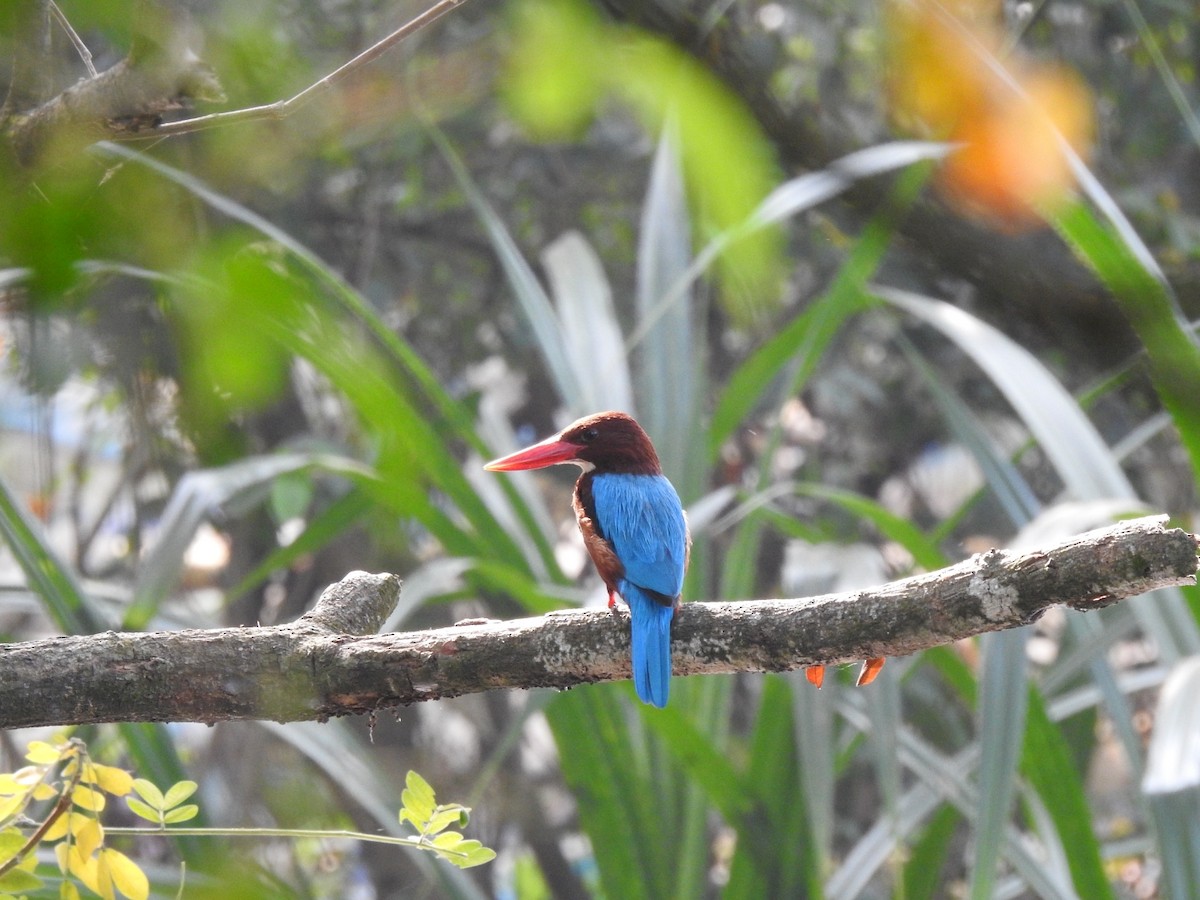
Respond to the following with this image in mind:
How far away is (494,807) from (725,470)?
146cm

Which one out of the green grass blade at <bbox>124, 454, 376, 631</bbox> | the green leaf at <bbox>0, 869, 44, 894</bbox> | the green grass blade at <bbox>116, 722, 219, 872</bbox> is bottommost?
the green grass blade at <bbox>116, 722, 219, 872</bbox>

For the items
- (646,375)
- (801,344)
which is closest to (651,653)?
(801,344)

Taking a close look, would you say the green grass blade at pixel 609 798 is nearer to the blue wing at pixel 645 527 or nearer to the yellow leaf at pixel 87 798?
the blue wing at pixel 645 527

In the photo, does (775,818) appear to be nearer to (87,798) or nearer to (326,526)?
(326,526)

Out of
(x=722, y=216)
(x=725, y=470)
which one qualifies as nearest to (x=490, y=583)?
(x=722, y=216)

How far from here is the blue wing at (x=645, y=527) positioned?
152 centimetres

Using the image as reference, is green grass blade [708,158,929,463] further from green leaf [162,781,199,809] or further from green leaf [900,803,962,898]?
green leaf [162,781,199,809]

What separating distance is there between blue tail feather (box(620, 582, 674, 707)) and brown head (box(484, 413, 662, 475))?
0.56m

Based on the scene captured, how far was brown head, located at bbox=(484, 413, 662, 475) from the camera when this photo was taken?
193 centimetres

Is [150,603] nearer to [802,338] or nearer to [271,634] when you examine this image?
[271,634]

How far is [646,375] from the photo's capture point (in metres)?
2.75

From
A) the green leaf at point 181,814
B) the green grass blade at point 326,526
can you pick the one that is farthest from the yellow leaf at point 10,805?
the green grass blade at point 326,526

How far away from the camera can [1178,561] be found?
3.09 feet

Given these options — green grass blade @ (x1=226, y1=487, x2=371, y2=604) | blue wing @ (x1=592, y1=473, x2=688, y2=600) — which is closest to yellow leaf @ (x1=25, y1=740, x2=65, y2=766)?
blue wing @ (x1=592, y1=473, x2=688, y2=600)
